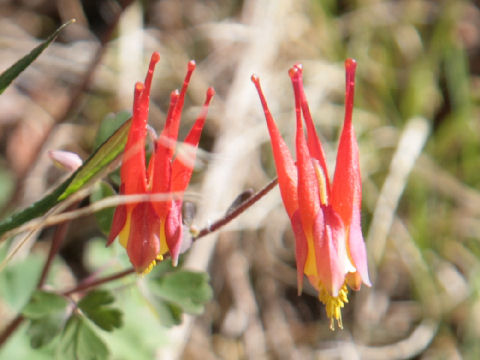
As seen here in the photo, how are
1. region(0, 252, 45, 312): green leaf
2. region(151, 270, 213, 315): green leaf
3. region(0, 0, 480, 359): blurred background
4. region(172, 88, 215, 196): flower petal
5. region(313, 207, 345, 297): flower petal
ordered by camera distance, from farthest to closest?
1. region(0, 0, 480, 359): blurred background
2. region(0, 252, 45, 312): green leaf
3. region(151, 270, 213, 315): green leaf
4. region(172, 88, 215, 196): flower petal
5. region(313, 207, 345, 297): flower petal

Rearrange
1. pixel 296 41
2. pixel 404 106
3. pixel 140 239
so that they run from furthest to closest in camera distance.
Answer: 1. pixel 296 41
2. pixel 404 106
3. pixel 140 239

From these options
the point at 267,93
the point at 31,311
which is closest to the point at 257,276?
the point at 267,93

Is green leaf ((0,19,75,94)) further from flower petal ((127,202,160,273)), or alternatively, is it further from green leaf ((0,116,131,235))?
flower petal ((127,202,160,273))

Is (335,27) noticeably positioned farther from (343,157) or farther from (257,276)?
(343,157)

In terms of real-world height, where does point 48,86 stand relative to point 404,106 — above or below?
above

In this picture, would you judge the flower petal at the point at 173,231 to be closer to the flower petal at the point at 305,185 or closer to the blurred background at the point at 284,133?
the flower petal at the point at 305,185

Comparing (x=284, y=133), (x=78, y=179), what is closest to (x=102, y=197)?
(x=78, y=179)

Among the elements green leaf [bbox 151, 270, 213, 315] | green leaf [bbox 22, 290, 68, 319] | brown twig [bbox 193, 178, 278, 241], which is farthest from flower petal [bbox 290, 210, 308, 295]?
green leaf [bbox 22, 290, 68, 319]
